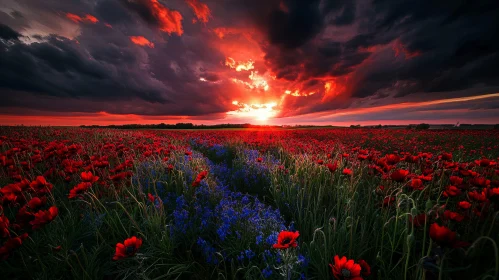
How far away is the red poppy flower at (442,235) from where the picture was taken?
1165 mm

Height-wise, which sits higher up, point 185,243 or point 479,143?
point 479,143

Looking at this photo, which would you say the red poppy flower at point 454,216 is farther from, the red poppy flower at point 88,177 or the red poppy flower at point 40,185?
the red poppy flower at point 40,185

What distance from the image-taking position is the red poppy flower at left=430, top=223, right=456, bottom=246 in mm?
1165

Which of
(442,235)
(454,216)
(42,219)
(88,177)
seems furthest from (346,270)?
(88,177)

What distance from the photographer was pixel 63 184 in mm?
3490

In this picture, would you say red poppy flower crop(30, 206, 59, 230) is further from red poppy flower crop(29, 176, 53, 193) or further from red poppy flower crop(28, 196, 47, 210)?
red poppy flower crop(29, 176, 53, 193)

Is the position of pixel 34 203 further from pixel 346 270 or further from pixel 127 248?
pixel 346 270

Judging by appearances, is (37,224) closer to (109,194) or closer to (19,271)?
(19,271)

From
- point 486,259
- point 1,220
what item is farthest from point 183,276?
point 486,259

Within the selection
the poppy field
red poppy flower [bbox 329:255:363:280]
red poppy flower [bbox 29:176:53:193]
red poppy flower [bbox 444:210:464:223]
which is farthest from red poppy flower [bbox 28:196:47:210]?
red poppy flower [bbox 444:210:464:223]

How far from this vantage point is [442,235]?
117 cm

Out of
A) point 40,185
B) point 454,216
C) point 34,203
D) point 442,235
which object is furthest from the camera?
point 40,185

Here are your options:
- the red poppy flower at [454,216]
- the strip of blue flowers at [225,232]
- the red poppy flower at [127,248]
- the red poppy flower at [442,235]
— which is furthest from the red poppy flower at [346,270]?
the red poppy flower at [127,248]

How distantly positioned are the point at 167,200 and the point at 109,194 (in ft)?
3.04
